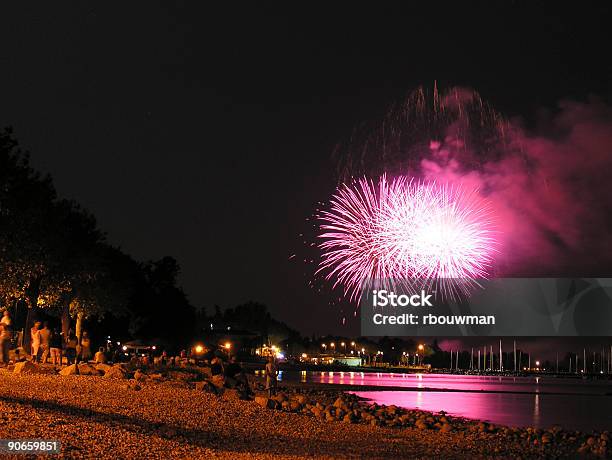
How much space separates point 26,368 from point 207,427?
14.3 meters

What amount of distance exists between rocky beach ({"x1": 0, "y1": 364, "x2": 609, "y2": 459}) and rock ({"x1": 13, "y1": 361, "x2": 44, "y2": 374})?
6 centimetres

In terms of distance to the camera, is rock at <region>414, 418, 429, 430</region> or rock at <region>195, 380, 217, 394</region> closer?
rock at <region>414, 418, 429, 430</region>

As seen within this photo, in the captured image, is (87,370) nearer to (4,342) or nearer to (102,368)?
(102,368)

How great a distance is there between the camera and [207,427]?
24.9m

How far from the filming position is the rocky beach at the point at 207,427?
19766 millimetres

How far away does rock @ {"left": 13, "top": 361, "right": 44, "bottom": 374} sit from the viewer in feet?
118

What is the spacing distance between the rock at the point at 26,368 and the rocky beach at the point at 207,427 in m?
0.06

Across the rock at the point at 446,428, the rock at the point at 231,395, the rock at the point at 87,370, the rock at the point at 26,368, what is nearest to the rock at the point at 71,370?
the rock at the point at 87,370

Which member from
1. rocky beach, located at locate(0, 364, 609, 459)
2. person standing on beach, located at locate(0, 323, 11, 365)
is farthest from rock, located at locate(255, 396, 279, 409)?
person standing on beach, located at locate(0, 323, 11, 365)

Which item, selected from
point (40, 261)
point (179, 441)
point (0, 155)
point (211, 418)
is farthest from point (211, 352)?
point (179, 441)

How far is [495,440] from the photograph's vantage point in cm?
2923

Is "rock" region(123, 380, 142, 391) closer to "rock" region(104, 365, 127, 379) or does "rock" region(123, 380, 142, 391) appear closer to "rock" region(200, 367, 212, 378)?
"rock" region(104, 365, 127, 379)

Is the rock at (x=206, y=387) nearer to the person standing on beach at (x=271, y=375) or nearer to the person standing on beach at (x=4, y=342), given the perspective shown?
the person standing on beach at (x=271, y=375)

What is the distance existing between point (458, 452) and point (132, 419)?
8.87 meters
